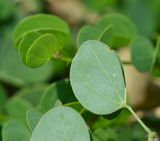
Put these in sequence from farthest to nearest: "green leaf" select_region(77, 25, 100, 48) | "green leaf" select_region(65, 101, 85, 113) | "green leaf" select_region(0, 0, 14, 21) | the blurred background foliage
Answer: "green leaf" select_region(0, 0, 14, 21), the blurred background foliage, "green leaf" select_region(77, 25, 100, 48), "green leaf" select_region(65, 101, 85, 113)

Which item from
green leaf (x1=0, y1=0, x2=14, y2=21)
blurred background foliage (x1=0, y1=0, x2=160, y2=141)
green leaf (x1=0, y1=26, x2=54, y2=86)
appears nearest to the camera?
blurred background foliage (x1=0, y1=0, x2=160, y2=141)

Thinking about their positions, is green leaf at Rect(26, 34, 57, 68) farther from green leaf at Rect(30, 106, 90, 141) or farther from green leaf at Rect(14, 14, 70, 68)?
green leaf at Rect(30, 106, 90, 141)

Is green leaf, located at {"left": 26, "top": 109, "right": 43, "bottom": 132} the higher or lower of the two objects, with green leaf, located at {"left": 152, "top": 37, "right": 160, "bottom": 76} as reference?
higher

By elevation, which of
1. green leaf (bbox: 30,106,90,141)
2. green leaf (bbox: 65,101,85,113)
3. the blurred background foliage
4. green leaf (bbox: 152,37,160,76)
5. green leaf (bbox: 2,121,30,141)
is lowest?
the blurred background foliage

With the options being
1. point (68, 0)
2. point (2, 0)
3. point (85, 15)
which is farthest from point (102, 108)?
point (68, 0)

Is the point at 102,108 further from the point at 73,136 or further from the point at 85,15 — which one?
the point at 85,15

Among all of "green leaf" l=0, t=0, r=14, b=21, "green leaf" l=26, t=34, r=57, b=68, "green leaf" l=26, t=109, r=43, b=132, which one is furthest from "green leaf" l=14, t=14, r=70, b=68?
"green leaf" l=0, t=0, r=14, b=21
